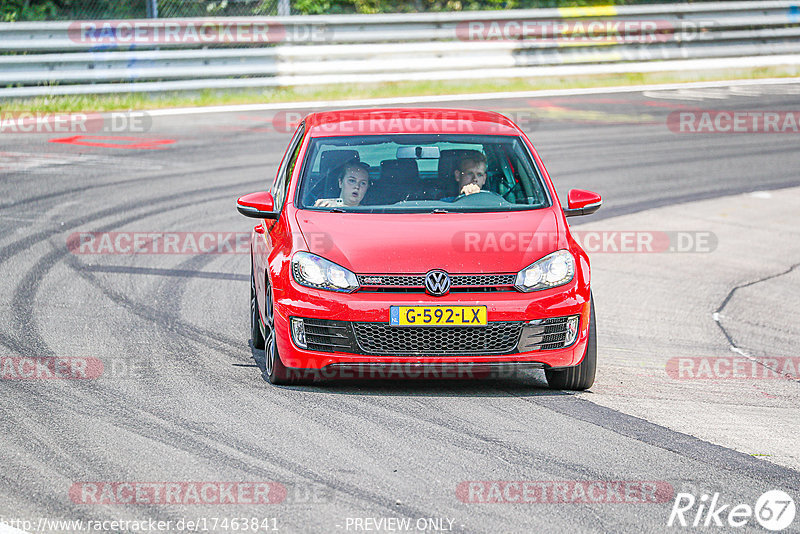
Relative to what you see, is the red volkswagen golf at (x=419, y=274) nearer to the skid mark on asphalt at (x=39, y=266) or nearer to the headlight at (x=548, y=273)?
the headlight at (x=548, y=273)

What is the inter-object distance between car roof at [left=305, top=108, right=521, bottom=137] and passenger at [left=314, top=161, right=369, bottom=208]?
371 millimetres

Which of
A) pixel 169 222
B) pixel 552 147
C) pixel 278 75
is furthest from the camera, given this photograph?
pixel 278 75

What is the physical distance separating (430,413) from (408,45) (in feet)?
52.5

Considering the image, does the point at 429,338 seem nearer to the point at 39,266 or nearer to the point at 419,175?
the point at 419,175

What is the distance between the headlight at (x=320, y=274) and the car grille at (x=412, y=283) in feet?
0.24

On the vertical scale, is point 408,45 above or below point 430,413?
above

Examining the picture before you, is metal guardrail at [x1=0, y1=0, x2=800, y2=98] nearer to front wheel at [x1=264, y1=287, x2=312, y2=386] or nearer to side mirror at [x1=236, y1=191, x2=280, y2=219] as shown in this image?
side mirror at [x1=236, y1=191, x2=280, y2=219]

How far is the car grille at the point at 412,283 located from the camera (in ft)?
21.3

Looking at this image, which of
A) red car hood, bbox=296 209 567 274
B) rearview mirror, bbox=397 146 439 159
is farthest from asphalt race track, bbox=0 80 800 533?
rearview mirror, bbox=397 146 439 159

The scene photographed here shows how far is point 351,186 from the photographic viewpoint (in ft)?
24.4

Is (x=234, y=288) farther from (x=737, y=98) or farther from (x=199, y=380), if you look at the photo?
(x=737, y=98)

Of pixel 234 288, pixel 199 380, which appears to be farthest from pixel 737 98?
pixel 199 380

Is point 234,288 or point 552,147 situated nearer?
point 234,288

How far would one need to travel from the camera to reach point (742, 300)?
9.76 metres
